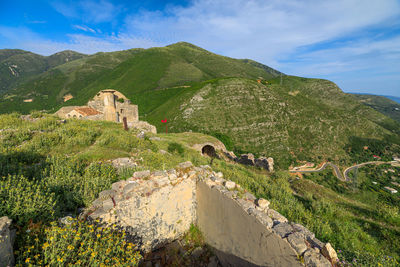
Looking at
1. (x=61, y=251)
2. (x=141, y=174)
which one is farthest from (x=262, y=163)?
(x=61, y=251)

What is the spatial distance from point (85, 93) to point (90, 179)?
98.9 metres

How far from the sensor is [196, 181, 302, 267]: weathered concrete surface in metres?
4.00

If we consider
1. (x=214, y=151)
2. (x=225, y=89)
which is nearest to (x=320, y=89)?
(x=225, y=89)

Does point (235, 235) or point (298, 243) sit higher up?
point (298, 243)

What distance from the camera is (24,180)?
427cm

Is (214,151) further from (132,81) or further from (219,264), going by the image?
(132,81)

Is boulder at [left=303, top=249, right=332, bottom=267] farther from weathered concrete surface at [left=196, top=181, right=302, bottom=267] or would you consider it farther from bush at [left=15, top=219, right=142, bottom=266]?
bush at [left=15, top=219, right=142, bottom=266]

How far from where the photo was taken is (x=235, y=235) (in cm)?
525

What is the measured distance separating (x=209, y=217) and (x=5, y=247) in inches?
196

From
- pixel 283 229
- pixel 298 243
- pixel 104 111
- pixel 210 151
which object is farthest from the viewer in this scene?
pixel 104 111

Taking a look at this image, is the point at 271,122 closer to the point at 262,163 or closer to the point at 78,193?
the point at 262,163

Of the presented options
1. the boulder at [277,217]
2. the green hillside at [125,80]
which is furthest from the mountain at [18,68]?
the boulder at [277,217]

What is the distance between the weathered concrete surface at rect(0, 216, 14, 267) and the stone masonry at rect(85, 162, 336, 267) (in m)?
1.61

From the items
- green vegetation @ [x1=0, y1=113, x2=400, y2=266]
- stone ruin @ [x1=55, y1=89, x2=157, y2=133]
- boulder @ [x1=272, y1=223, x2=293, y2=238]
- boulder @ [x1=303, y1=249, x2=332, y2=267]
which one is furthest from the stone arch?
boulder @ [x1=303, y1=249, x2=332, y2=267]
